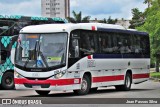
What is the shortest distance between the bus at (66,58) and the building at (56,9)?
269 feet

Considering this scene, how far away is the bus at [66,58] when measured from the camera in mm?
19297

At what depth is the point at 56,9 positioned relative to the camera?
350 feet

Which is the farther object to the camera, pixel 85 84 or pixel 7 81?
pixel 7 81

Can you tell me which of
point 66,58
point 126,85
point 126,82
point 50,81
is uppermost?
point 66,58

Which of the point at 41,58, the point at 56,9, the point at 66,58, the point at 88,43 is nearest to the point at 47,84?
the point at 41,58

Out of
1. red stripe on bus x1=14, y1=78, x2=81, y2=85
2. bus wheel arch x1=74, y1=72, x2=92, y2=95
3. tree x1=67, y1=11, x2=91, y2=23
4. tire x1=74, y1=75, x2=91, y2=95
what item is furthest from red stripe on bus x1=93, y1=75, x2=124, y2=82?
tree x1=67, y1=11, x2=91, y2=23

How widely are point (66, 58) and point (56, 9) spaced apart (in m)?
87.7

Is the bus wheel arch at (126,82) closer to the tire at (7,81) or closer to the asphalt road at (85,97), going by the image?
the asphalt road at (85,97)

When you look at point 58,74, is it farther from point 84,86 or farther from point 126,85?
point 126,85

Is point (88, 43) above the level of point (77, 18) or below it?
below

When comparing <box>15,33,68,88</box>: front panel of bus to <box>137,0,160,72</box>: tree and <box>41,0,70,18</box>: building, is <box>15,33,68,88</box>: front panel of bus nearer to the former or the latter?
<box>137,0,160,72</box>: tree

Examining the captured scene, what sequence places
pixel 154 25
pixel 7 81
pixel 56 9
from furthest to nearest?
pixel 56 9, pixel 154 25, pixel 7 81

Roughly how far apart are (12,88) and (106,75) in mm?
6477

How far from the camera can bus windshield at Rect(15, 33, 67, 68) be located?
19453mm
